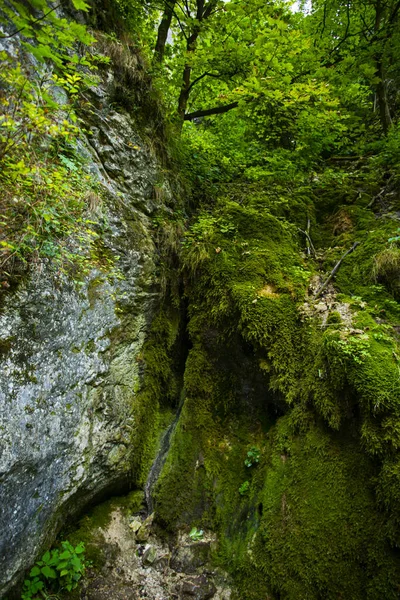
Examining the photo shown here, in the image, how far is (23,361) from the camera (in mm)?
2803

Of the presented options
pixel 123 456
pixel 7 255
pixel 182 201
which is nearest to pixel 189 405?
pixel 123 456

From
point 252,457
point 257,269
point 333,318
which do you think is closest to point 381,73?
A: point 257,269

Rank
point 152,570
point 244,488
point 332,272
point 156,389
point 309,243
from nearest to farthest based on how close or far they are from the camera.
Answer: point 152,570 → point 244,488 → point 332,272 → point 156,389 → point 309,243

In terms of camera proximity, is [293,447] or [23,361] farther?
[293,447]

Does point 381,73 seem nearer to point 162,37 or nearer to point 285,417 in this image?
point 162,37

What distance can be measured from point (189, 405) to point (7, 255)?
2.73 meters

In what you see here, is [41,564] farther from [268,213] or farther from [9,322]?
[268,213]

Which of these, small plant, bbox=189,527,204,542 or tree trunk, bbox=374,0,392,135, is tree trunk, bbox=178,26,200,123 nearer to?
tree trunk, bbox=374,0,392,135

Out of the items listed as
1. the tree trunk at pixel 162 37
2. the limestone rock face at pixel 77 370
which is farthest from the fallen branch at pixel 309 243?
the tree trunk at pixel 162 37

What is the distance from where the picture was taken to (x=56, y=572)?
284 centimetres

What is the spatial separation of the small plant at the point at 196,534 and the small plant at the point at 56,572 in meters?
1.08

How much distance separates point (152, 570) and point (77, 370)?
7.07 ft

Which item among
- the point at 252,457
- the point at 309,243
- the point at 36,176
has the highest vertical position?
the point at 36,176

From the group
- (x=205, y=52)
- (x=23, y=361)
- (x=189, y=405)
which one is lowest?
(x=189, y=405)
